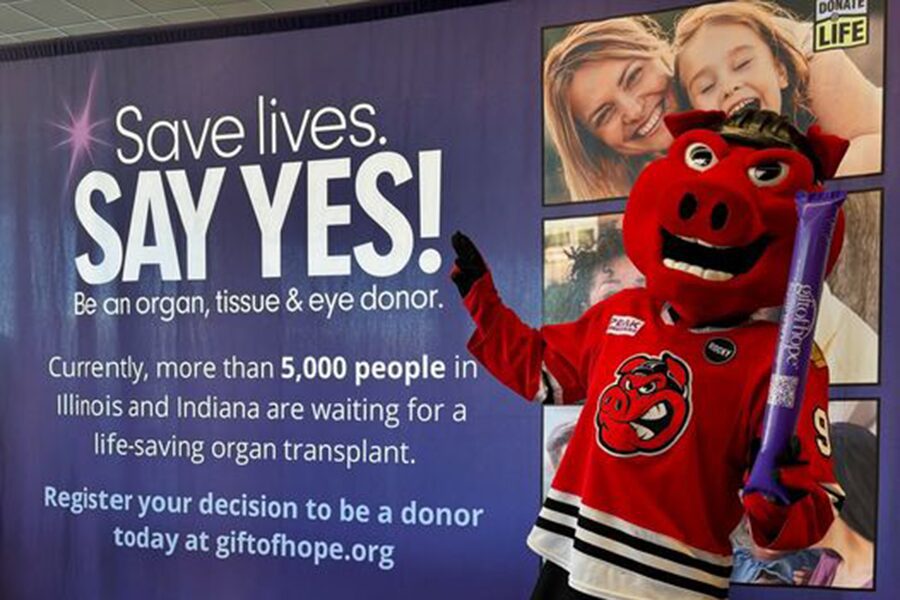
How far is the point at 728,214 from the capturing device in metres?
1.00

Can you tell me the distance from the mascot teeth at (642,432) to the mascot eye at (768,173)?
1.24 ft

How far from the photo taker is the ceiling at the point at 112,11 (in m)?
3.67

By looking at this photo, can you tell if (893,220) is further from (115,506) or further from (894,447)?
(115,506)

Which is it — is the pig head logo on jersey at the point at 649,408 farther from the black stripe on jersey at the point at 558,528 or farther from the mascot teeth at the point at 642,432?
the black stripe on jersey at the point at 558,528

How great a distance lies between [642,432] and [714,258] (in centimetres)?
27

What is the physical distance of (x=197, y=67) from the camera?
1786mm

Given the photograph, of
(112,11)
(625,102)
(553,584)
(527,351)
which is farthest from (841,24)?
(112,11)

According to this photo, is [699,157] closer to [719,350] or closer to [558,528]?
[719,350]

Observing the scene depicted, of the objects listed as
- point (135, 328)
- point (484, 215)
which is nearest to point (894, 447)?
point (484, 215)

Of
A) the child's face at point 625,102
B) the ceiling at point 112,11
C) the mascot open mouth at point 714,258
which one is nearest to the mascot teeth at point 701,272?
Result: the mascot open mouth at point 714,258

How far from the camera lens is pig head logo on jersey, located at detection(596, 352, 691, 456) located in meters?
1.05

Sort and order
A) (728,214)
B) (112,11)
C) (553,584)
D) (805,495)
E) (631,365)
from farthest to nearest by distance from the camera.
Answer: (112,11) → (553,584) → (631,365) → (728,214) → (805,495)

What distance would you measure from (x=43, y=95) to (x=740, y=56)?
168cm

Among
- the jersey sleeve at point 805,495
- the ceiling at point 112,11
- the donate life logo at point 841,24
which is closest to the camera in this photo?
the jersey sleeve at point 805,495
